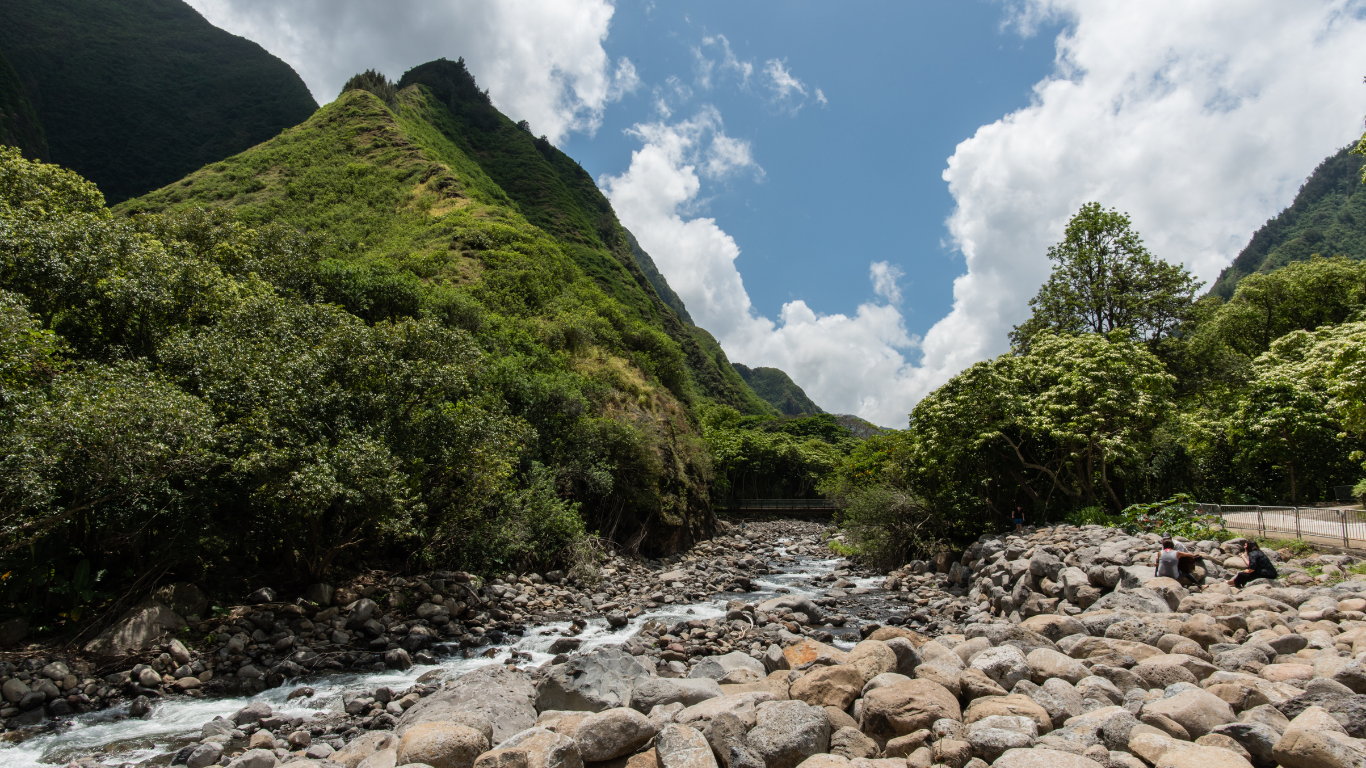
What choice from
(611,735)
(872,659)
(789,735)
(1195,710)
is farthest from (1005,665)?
(611,735)

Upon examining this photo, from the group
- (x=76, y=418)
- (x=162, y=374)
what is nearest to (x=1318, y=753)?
(x=76, y=418)

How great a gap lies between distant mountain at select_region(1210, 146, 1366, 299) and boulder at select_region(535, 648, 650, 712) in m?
122

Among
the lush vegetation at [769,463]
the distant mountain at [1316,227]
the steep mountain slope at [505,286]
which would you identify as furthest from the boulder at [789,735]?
the distant mountain at [1316,227]

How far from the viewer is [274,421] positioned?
1257 cm

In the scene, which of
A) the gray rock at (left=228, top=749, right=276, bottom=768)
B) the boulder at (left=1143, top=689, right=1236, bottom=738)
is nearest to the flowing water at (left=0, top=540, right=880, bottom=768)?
the gray rock at (left=228, top=749, right=276, bottom=768)

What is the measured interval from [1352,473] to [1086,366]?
35.1 ft

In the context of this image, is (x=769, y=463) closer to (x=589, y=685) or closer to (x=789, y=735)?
(x=589, y=685)

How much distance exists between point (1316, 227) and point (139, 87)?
7676 inches

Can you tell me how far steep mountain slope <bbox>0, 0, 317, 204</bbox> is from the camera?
8075 cm

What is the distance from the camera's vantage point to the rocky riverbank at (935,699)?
497 centimetres

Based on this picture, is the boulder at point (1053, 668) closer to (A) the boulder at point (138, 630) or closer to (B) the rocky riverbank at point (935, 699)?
(B) the rocky riverbank at point (935, 699)

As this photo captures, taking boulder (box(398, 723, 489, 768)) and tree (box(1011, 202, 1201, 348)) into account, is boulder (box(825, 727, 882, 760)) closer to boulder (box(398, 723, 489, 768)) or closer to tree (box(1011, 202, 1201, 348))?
boulder (box(398, 723, 489, 768))

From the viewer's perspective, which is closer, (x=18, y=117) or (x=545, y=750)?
(x=545, y=750)

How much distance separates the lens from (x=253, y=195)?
5325 cm
